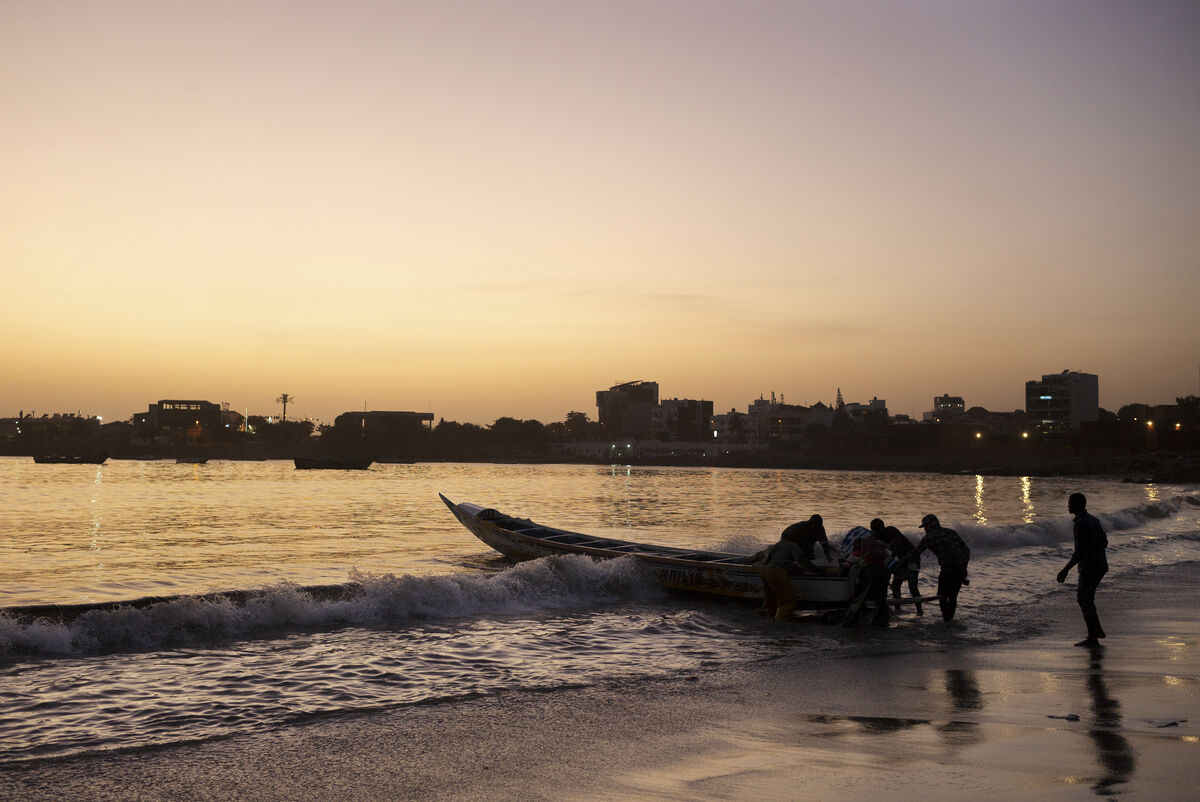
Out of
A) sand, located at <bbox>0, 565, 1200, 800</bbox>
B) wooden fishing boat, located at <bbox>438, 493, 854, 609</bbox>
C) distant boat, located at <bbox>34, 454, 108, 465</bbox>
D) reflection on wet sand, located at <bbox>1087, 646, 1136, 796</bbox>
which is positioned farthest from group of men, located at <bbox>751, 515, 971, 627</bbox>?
distant boat, located at <bbox>34, 454, 108, 465</bbox>

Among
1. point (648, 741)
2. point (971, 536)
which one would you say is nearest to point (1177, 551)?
point (971, 536)

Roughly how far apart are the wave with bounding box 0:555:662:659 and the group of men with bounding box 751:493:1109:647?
4096 millimetres

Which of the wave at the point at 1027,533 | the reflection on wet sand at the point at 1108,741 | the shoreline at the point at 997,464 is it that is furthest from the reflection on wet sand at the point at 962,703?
the shoreline at the point at 997,464

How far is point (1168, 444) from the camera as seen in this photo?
414ft

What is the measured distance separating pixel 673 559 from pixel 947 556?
658cm

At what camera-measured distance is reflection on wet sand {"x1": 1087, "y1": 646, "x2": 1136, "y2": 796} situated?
253 inches

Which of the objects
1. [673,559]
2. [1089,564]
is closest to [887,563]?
[1089,564]

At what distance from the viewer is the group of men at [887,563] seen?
1259 centimetres

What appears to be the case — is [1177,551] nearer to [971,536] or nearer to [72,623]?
[971,536]

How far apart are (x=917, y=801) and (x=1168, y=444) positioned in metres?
143

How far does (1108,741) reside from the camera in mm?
7527

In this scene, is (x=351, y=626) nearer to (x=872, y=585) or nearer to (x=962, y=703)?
(x=872, y=585)

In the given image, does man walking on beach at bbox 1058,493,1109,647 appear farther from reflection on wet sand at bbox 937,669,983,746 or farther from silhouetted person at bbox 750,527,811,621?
silhouetted person at bbox 750,527,811,621

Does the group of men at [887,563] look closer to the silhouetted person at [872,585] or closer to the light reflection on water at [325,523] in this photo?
the silhouetted person at [872,585]
